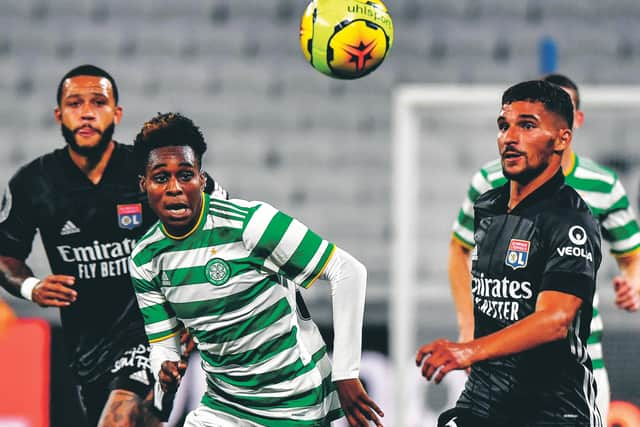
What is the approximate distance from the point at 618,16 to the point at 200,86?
286 centimetres

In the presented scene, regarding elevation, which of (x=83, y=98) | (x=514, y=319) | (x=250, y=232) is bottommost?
(x=514, y=319)

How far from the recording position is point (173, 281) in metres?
4.08

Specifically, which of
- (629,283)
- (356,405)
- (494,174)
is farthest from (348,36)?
(629,283)

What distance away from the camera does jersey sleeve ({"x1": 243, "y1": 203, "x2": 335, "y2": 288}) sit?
3.96 metres

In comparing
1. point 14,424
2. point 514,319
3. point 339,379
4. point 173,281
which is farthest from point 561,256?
point 14,424

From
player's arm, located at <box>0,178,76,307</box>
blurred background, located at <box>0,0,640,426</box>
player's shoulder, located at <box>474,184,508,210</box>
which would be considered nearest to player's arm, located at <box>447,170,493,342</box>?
player's shoulder, located at <box>474,184,508,210</box>

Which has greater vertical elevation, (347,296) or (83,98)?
(83,98)

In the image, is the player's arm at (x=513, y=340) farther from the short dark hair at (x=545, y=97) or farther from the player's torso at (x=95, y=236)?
the player's torso at (x=95, y=236)

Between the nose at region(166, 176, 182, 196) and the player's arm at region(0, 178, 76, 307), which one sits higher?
the nose at region(166, 176, 182, 196)

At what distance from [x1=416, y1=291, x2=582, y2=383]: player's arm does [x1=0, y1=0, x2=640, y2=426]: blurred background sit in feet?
14.1

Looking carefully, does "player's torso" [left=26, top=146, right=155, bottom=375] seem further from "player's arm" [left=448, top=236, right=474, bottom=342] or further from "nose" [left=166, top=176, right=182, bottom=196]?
"player's arm" [left=448, top=236, right=474, bottom=342]

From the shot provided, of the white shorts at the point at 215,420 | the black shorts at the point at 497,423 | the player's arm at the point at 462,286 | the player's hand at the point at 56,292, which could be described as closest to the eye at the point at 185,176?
the player's hand at the point at 56,292

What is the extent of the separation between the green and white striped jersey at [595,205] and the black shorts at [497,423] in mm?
1150

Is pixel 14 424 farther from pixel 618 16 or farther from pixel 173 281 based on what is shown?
pixel 618 16
